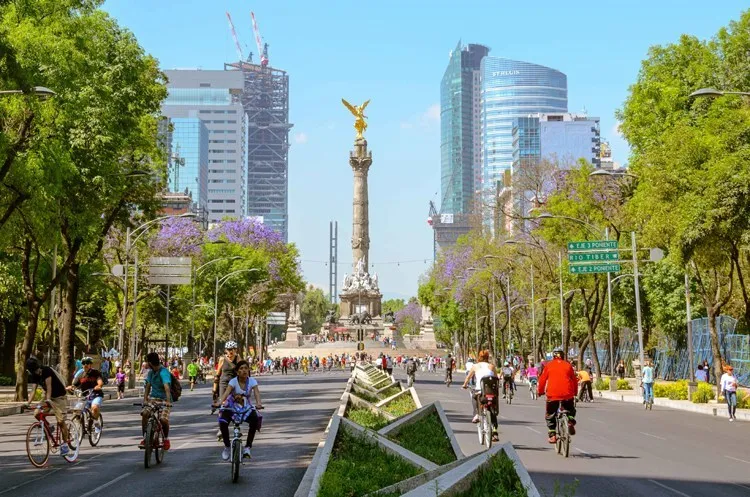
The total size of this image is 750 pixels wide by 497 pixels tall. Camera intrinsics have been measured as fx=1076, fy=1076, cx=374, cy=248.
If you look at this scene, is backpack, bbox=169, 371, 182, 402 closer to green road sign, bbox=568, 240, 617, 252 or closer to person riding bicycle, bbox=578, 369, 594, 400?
person riding bicycle, bbox=578, 369, 594, 400

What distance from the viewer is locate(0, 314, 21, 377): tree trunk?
5320 cm

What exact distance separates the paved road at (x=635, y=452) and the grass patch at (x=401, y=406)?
126 cm

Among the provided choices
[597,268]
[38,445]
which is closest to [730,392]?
[597,268]

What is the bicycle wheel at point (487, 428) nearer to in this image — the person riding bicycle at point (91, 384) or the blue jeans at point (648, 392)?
the person riding bicycle at point (91, 384)

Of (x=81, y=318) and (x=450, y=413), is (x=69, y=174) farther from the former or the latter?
(x=81, y=318)

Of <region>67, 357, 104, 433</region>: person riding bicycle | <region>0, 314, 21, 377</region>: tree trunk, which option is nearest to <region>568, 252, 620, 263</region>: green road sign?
<region>0, 314, 21, 377</region>: tree trunk

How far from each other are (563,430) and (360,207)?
115m

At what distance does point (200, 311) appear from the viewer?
85562 millimetres

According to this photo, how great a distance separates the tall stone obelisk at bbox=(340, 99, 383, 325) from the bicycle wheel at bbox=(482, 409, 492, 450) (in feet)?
368

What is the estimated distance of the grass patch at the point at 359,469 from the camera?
1077cm

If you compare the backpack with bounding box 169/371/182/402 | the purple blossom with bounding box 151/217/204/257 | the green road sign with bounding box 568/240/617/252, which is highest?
the purple blossom with bounding box 151/217/204/257

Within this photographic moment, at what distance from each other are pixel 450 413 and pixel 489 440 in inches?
503

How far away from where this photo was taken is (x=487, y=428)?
19562mm

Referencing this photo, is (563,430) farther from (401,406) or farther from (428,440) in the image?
(401,406)
